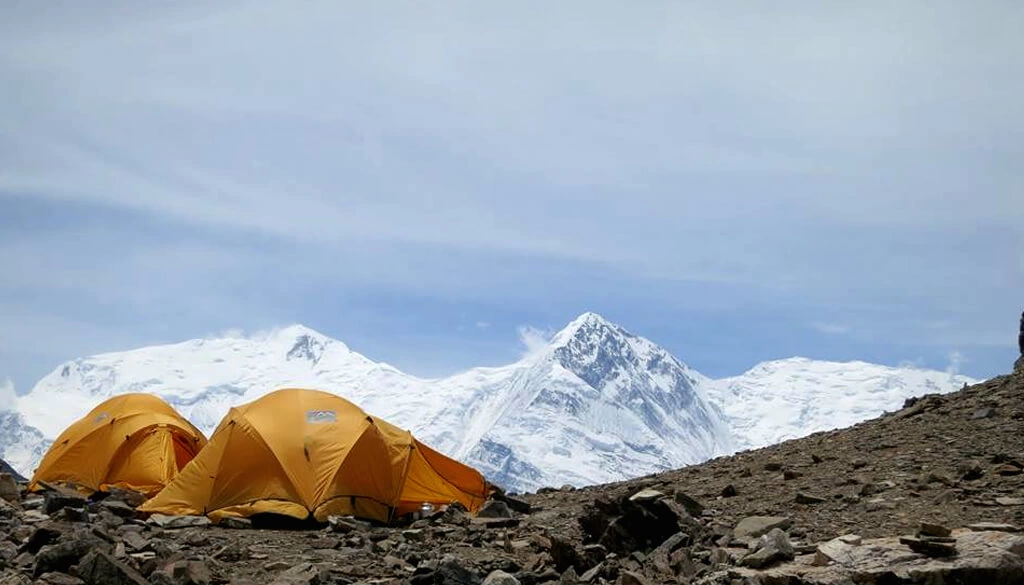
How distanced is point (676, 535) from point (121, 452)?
15809mm

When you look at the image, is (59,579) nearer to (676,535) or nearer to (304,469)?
(304,469)

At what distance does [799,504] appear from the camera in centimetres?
1494

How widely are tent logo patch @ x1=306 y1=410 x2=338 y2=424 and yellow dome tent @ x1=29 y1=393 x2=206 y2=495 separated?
16.4 ft

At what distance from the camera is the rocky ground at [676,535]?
36.6 ft

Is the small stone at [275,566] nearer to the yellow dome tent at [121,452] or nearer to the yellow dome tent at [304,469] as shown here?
the yellow dome tent at [304,469]

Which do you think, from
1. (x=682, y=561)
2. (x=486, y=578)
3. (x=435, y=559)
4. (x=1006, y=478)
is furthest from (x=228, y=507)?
(x=1006, y=478)

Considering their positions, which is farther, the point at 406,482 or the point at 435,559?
the point at 406,482

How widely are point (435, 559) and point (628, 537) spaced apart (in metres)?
2.70

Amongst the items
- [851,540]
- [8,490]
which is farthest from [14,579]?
[851,540]

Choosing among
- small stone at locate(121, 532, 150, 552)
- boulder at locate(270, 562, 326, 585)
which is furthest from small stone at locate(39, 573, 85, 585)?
boulder at locate(270, 562, 326, 585)

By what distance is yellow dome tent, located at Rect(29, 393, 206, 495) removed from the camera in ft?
77.2

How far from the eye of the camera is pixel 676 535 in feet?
43.5

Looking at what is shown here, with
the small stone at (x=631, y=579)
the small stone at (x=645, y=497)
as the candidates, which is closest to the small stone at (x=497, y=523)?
the small stone at (x=645, y=497)

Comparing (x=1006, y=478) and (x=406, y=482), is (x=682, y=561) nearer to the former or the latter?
(x=1006, y=478)
